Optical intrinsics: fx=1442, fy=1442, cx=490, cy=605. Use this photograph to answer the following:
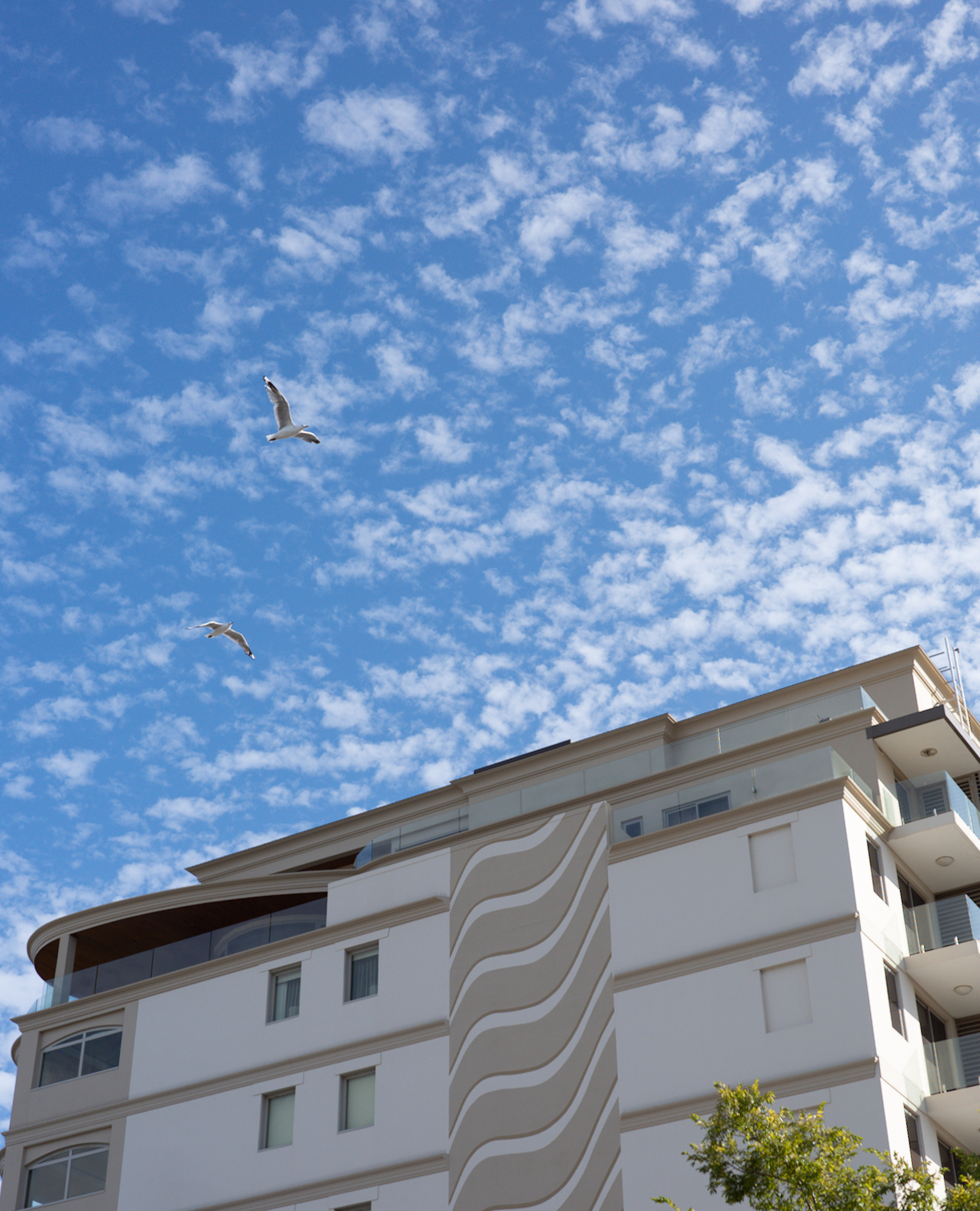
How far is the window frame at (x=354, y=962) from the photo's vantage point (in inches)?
1277

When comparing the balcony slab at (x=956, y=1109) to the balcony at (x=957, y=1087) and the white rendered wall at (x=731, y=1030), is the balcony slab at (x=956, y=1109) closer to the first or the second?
the balcony at (x=957, y=1087)

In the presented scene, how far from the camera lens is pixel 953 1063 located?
90.0 ft

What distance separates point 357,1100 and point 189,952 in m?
6.97

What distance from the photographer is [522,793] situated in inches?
1321

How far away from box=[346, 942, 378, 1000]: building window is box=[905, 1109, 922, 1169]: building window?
11885 millimetres

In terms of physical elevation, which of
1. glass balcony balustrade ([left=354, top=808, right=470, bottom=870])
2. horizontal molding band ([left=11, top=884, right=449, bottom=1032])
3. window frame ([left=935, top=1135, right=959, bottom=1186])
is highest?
glass balcony balustrade ([left=354, top=808, right=470, bottom=870])

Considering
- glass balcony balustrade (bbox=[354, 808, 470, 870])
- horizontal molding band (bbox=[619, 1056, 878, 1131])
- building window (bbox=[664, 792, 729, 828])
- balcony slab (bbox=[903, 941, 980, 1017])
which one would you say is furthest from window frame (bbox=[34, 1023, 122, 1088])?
balcony slab (bbox=[903, 941, 980, 1017])

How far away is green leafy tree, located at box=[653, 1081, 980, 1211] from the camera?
18.8 meters

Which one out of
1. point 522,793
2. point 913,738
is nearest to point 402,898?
point 522,793

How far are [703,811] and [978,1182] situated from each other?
11.5 m

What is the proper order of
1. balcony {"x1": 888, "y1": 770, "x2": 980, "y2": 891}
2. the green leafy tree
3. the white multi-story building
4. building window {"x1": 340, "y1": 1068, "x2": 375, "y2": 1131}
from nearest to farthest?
1. the green leafy tree
2. the white multi-story building
3. balcony {"x1": 888, "y1": 770, "x2": 980, "y2": 891}
4. building window {"x1": 340, "y1": 1068, "x2": 375, "y2": 1131}

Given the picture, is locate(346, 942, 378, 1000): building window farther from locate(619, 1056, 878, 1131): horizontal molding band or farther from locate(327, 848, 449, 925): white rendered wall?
locate(619, 1056, 878, 1131): horizontal molding band

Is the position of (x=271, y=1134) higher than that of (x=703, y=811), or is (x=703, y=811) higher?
(x=703, y=811)

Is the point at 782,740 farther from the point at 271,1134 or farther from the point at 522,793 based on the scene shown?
the point at 271,1134
